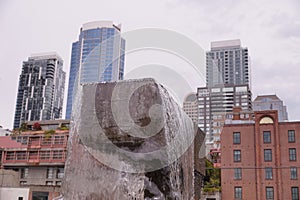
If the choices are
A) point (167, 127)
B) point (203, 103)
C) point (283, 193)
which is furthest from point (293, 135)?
point (203, 103)

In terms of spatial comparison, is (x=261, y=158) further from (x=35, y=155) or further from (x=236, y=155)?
(x=35, y=155)

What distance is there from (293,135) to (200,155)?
1212 inches

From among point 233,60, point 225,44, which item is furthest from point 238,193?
point 225,44

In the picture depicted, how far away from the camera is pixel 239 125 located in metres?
37.3

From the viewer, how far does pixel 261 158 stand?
3588 cm

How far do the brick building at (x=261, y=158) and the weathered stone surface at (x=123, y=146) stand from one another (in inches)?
1199

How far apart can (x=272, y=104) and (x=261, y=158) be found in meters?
46.2

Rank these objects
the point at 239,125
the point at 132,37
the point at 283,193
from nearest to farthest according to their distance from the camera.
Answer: the point at 132,37, the point at 283,193, the point at 239,125

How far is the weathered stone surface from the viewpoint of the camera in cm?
486

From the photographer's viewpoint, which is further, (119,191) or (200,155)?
(200,155)

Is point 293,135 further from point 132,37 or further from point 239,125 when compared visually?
point 132,37

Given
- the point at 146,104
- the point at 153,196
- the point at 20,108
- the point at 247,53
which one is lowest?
the point at 153,196

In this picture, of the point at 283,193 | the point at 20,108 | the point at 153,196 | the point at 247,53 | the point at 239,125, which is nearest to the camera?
the point at 153,196

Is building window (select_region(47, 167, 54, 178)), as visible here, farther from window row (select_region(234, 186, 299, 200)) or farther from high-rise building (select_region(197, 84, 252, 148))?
high-rise building (select_region(197, 84, 252, 148))
